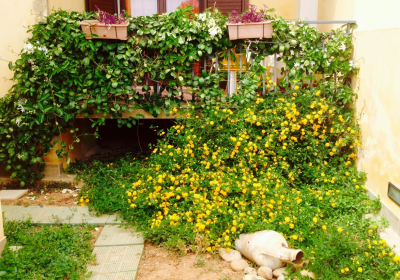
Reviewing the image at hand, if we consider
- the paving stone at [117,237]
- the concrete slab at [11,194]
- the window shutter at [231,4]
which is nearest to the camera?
the paving stone at [117,237]

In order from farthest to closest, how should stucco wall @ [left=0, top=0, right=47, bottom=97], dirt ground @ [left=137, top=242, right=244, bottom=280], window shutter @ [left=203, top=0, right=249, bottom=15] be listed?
window shutter @ [left=203, top=0, right=249, bottom=15] < stucco wall @ [left=0, top=0, right=47, bottom=97] < dirt ground @ [left=137, top=242, right=244, bottom=280]

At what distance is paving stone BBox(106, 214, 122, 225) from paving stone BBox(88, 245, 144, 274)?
1.65 ft

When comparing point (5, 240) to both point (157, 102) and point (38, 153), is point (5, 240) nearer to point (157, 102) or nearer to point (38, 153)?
point (38, 153)

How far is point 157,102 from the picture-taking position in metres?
5.23

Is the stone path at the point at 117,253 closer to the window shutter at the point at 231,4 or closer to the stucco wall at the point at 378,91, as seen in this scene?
the stucco wall at the point at 378,91

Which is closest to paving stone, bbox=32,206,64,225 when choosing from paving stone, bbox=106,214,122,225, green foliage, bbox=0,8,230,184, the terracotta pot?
paving stone, bbox=106,214,122,225

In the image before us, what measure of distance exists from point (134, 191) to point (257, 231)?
5.00 ft

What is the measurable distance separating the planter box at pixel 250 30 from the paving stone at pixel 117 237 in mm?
2801

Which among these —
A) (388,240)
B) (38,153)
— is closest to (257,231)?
(388,240)

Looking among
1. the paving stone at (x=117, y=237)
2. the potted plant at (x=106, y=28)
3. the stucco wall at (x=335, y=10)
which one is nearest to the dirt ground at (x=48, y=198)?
the paving stone at (x=117, y=237)

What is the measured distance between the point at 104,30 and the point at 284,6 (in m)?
4.18

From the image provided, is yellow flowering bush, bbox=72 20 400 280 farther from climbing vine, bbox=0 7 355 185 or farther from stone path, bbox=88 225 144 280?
stone path, bbox=88 225 144 280

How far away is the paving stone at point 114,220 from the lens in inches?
165

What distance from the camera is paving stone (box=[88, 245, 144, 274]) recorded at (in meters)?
3.38
